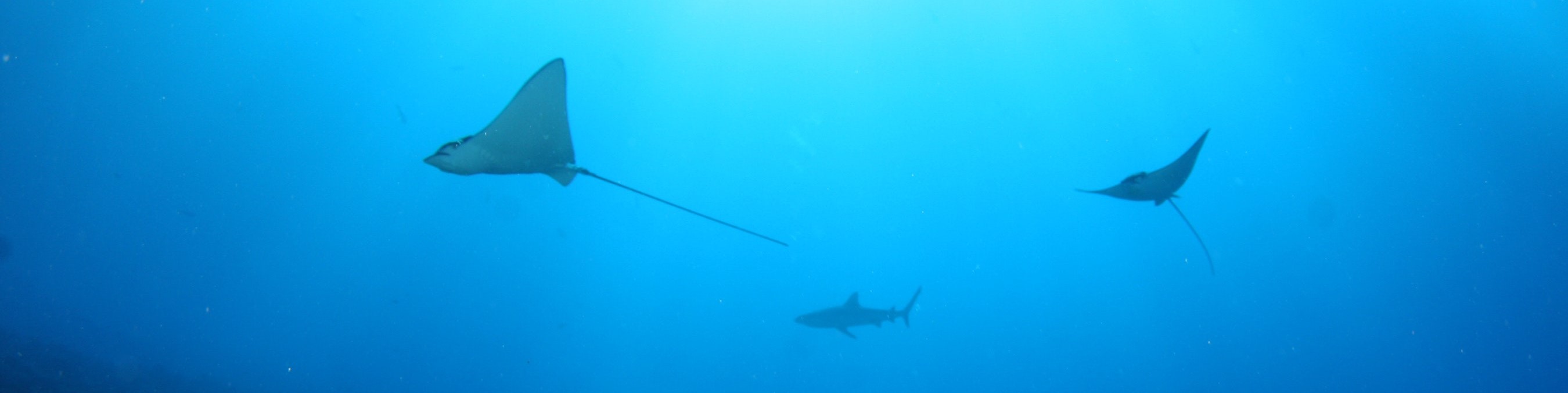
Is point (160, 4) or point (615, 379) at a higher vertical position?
point (160, 4)

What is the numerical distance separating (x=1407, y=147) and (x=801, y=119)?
19.7 metres

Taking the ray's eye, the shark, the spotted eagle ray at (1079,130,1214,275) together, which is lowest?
the shark

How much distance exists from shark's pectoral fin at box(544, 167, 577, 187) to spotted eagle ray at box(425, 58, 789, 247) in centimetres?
6

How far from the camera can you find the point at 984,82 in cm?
2133

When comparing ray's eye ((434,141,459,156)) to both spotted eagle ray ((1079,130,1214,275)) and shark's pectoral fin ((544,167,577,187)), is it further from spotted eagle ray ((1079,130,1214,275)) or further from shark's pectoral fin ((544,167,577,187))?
spotted eagle ray ((1079,130,1214,275))

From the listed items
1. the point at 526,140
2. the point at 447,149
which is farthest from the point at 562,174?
the point at 447,149

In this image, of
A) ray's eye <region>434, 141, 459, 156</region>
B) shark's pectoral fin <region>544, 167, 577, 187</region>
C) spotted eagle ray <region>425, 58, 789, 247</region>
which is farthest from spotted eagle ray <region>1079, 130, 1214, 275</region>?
ray's eye <region>434, 141, 459, 156</region>

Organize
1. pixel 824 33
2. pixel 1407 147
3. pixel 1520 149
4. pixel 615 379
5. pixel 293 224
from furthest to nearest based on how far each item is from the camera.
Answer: pixel 615 379, pixel 293 224, pixel 1407 147, pixel 824 33, pixel 1520 149

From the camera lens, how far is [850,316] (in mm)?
8141

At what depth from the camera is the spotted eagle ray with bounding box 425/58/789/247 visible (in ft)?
11.0

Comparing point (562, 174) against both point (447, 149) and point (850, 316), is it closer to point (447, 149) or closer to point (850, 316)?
point (447, 149)

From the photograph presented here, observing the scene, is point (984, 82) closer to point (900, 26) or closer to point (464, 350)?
point (900, 26)

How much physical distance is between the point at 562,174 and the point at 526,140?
45cm

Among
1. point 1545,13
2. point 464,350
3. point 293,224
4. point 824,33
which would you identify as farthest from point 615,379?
point 1545,13
